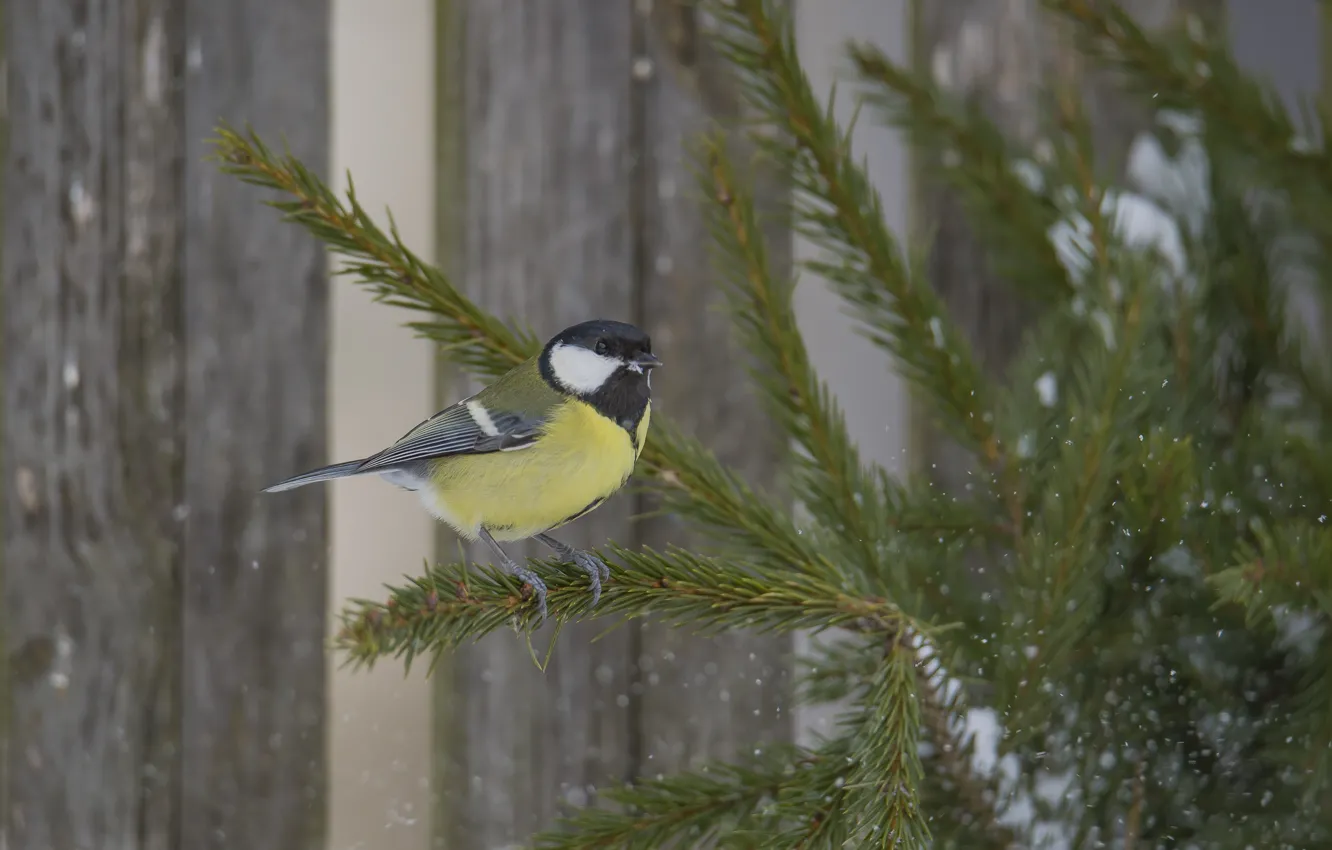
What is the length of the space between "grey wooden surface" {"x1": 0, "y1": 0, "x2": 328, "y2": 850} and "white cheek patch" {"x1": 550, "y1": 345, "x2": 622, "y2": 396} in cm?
60

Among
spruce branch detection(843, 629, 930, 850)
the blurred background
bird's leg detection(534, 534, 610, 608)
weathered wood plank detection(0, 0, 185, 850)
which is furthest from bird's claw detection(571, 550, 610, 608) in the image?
weathered wood plank detection(0, 0, 185, 850)

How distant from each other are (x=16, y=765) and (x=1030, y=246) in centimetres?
104

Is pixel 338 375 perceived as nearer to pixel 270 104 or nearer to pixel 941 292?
pixel 270 104

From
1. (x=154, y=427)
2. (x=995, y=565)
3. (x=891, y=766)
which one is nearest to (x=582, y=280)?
(x=154, y=427)

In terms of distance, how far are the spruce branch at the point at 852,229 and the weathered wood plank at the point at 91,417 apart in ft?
2.40

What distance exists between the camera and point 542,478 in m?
0.62

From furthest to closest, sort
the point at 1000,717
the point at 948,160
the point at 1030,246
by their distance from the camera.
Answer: the point at 948,160 < the point at 1030,246 < the point at 1000,717

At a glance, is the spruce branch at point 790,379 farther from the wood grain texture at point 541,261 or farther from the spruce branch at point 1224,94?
the wood grain texture at point 541,261

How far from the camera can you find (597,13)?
48.5 inches

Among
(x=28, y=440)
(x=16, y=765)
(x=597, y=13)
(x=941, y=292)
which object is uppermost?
(x=597, y=13)

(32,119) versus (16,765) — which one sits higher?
(32,119)

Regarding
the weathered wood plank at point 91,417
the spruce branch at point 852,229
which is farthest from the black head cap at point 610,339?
the weathered wood plank at point 91,417

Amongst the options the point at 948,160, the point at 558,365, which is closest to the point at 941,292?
the point at 948,160

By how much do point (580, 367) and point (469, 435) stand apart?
0.07 m
